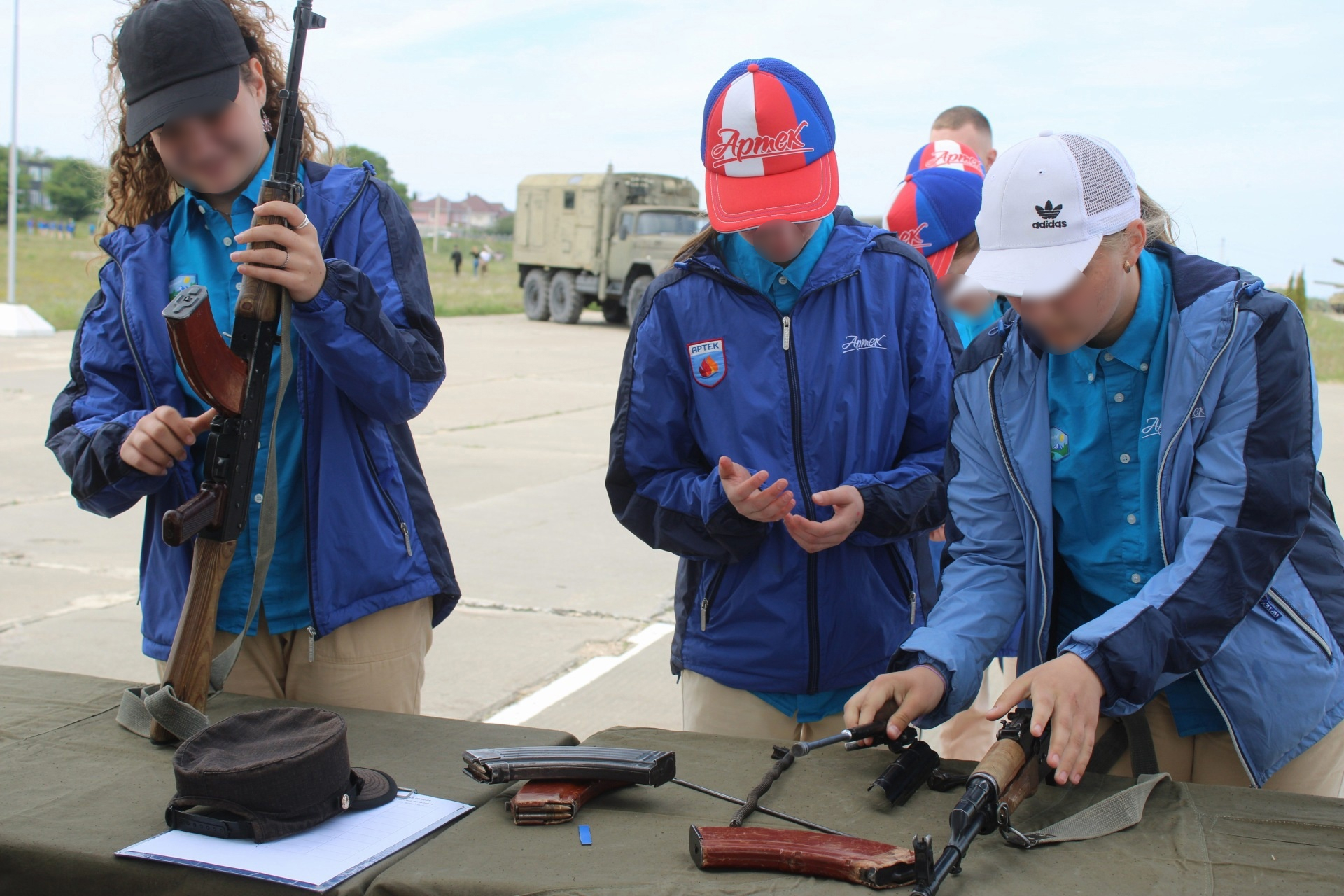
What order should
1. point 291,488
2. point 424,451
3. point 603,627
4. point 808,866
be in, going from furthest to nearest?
point 424,451
point 603,627
point 291,488
point 808,866

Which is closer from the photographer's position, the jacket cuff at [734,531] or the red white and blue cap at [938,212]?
the jacket cuff at [734,531]

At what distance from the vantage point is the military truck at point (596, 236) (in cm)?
2108

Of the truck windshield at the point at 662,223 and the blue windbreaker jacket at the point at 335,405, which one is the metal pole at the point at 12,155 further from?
the blue windbreaker jacket at the point at 335,405

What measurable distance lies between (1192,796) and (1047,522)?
1.52ft

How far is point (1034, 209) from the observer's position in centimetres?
171

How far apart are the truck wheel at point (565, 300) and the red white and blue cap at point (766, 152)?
817 inches

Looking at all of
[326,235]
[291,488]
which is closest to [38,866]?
[291,488]

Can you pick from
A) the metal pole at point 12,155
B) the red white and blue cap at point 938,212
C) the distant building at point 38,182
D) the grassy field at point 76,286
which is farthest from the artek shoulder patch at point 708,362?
the distant building at point 38,182

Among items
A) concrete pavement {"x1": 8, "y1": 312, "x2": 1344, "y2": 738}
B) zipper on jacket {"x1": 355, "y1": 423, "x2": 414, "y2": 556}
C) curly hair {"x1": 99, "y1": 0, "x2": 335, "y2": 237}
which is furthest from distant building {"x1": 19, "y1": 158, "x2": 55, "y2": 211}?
zipper on jacket {"x1": 355, "y1": 423, "x2": 414, "y2": 556}

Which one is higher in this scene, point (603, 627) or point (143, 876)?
point (143, 876)

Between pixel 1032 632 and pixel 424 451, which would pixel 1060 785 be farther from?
pixel 424 451

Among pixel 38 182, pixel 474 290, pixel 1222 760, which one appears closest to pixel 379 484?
pixel 1222 760

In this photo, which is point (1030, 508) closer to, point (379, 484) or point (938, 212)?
point (379, 484)

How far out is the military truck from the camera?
21078mm
